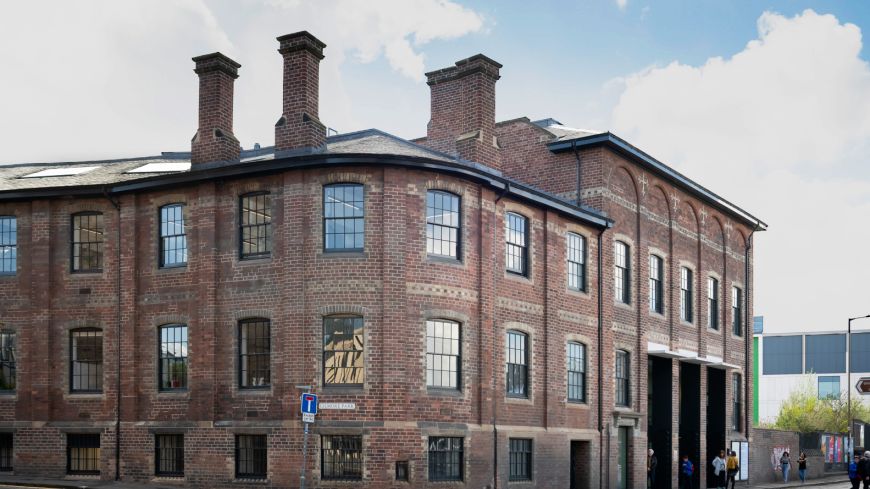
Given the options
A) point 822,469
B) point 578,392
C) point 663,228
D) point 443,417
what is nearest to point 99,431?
point 443,417

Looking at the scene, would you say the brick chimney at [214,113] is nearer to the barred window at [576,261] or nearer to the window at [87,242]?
the window at [87,242]

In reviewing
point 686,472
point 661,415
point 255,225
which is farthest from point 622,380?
point 255,225

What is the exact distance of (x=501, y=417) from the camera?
27984 mm

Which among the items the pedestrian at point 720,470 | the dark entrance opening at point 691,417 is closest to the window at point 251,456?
the pedestrian at point 720,470

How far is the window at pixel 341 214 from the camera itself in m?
25.8

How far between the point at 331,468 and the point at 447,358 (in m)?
3.97

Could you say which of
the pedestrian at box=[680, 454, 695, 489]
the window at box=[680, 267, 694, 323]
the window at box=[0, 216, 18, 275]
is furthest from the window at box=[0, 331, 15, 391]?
the window at box=[680, 267, 694, 323]

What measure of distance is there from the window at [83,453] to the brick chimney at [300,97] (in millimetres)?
9557

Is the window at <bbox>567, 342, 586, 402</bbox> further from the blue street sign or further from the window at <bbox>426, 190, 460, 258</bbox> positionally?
the blue street sign

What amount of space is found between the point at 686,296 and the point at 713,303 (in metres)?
3.08

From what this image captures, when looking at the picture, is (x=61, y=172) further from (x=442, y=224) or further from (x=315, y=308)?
(x=442, y=224)

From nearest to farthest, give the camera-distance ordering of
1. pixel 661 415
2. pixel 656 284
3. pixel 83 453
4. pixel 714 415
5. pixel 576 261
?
pixel 83 453
pixel 576 261
pixel 656 284
pixel 661 415
pixel 714 415

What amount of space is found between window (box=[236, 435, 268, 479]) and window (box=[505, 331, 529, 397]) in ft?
22.4

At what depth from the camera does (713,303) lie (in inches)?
1671
